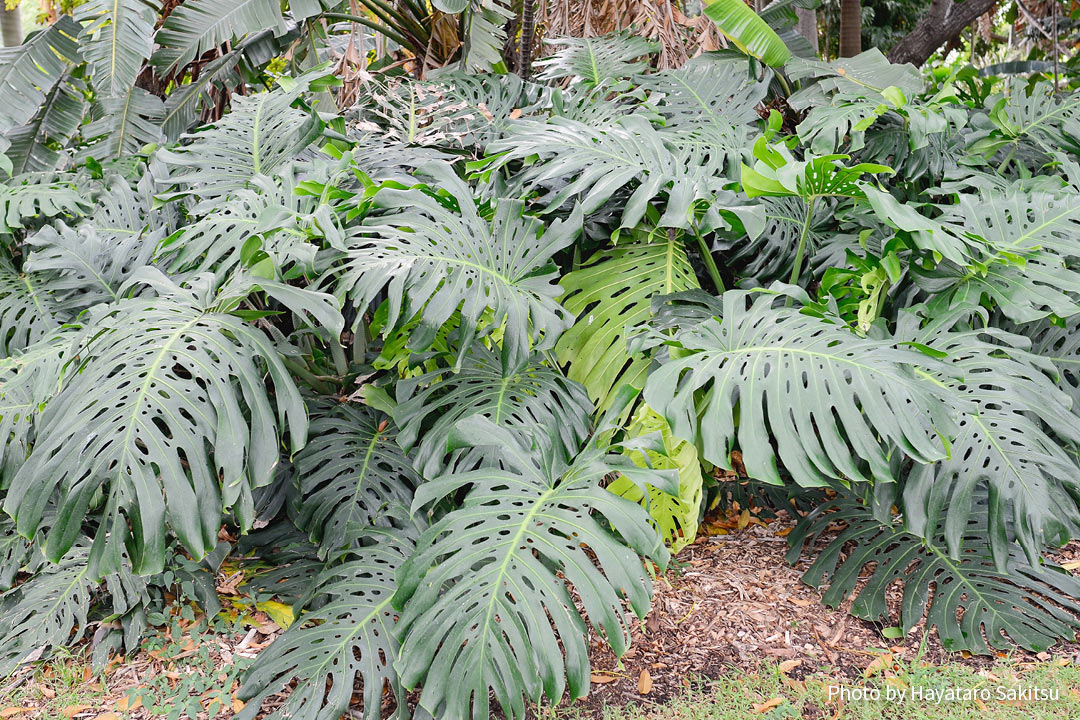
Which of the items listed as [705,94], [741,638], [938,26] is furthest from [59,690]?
[938,26]

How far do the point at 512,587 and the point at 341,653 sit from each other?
516 mm

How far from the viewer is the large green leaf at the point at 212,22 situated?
12.3ft

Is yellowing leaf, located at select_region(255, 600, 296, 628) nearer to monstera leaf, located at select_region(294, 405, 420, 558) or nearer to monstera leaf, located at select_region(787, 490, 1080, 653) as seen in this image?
monstera leaf, located at select_region(294, 405, 420, 558)

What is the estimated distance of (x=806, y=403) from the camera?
183 cm

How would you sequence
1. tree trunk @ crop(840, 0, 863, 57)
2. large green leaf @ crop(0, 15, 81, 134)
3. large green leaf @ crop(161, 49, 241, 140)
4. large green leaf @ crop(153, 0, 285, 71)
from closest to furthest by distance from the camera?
large green leaf @ crop(153, 0, 285, 71) → large green leaf @ crop(0, 15, 81, 134) → large green leaf @ crop(161, 49, 241, 140) → tree trunk @ crop(840, 0, 863, 57)

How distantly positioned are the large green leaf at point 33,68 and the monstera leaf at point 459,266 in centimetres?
259

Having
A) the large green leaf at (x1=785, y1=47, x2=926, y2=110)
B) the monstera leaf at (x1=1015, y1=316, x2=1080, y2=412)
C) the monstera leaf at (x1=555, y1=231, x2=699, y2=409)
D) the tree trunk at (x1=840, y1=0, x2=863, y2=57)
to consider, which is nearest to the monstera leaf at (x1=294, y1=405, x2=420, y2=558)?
the monstera leaf at (x1=555, y1=231, x2=699, y2=409)

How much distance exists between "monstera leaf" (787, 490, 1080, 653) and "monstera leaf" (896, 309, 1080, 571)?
0.06 meters

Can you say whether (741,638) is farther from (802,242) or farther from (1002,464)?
(802,242)

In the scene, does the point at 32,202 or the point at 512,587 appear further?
the point at 32,202

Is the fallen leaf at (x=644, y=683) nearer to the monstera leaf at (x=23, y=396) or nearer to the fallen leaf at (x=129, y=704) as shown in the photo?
the fallen leaf at (x=129, y=704)

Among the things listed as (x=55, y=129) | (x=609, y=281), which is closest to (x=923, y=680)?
(x=609, y=281)

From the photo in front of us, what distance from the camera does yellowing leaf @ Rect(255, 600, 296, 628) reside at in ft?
7.56

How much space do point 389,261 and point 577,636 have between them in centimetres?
100
